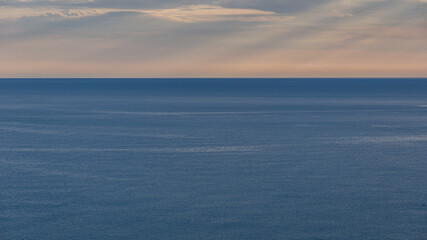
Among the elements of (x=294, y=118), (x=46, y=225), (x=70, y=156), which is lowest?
(x=294, y=118)

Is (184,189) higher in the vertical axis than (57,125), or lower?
higher

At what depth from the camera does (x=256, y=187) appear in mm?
46656

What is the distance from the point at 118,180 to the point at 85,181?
2.47m

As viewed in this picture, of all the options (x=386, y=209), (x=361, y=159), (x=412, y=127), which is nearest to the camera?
(x=386, y=209)

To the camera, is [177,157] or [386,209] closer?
[386,209]

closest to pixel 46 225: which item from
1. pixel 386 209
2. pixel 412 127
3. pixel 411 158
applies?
pixel 386 209

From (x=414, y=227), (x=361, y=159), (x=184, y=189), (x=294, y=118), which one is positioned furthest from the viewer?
(x=294, y=118)

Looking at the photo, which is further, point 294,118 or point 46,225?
point 294,118

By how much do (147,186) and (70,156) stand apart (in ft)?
52.6

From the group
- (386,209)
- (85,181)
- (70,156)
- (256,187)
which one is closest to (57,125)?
(70,156)

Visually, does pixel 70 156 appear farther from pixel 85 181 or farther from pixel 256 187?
pixel 256 187

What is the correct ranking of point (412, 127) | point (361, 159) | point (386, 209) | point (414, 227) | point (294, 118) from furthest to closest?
1. point (294, 118)
2. point (412, 127)
3. point (361, 159)
4. point (386, 209)
5. point (414, 227)

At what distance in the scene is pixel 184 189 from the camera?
4622 centimetres

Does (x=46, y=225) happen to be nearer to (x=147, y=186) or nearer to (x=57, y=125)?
(x=147, y=186)
